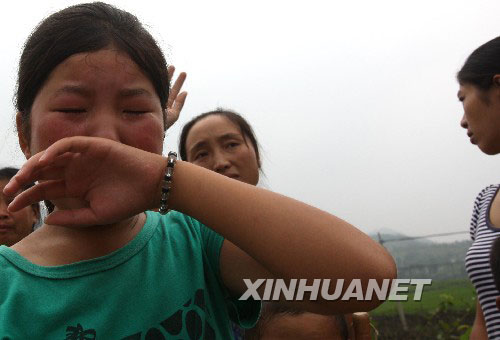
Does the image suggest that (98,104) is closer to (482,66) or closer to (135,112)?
(135,112)

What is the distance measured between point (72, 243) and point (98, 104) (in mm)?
334

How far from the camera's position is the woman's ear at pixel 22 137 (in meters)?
1.35

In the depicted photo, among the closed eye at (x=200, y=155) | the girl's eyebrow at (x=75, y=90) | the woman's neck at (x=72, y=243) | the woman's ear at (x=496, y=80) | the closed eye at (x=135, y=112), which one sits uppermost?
the girl's eyebrow at (x=75, y=90)

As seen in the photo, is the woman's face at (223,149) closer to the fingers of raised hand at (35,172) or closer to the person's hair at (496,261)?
the person's hair at (496,261)

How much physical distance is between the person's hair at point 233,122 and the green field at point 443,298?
559 cm

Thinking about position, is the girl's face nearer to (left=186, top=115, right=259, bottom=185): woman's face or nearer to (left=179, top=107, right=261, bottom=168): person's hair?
(left=186, top=115, right=259, bottom=185): woman's face

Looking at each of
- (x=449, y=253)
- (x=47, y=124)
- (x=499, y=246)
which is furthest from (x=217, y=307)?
(x=449, y=253)

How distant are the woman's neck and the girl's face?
21cm

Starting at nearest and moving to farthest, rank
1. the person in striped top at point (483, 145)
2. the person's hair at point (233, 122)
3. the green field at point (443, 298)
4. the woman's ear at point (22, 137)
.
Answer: the woman's ear at point (22, 137) → the person in striped top at point (483, 145) → the person's hair at point (233, 122) → the green field at point (443, 298)

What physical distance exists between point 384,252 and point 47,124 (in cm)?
78

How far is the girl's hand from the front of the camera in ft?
3.37

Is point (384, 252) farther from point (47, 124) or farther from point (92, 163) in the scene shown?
point (47, 124)

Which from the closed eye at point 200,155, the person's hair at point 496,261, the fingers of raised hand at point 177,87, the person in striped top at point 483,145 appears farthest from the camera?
the closed eye at point 200,155

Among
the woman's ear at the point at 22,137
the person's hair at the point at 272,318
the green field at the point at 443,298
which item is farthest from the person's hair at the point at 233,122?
the green field at the point at 443,298
